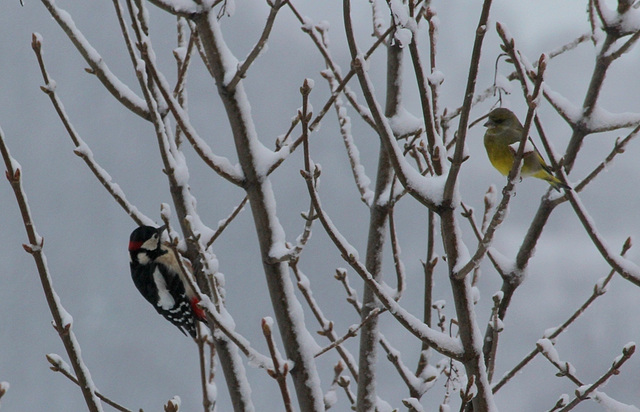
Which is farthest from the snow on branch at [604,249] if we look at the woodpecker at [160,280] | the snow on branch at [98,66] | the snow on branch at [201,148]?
the woodpecker at [160,280]

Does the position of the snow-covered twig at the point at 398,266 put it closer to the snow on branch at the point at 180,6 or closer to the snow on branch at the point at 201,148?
the snow on branch at the point at 201,148

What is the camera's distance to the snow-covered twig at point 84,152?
2.72m

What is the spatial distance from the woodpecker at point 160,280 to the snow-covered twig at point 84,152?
4.93 feet

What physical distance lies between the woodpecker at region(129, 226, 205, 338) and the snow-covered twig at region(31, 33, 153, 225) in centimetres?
150

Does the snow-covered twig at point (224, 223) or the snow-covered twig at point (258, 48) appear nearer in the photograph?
the snow-covered twig at point (258, 48)

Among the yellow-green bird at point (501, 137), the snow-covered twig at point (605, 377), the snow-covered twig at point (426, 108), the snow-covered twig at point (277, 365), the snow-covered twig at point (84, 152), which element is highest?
the yellow-green bird at point (501, 137)

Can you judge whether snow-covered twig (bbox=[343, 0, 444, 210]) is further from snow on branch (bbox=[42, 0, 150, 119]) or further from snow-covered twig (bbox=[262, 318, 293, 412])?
snow on branch (bbox=[42, 0, 150, 119])

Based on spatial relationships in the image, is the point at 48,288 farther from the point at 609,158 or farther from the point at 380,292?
the point at 609,158

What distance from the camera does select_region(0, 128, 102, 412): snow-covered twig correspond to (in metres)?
1.93

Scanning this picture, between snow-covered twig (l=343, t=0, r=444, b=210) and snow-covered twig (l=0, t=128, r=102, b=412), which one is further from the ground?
snow-covered twig (l=343, t=0, r=444, b=210)

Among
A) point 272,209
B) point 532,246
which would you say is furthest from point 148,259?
point 532,246

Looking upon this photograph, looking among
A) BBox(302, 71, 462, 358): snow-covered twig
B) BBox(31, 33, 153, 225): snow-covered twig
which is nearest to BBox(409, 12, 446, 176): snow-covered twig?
BBox(302, 71, 462, 358): snow-covered twig

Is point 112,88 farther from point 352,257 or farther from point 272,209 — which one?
point 352,257

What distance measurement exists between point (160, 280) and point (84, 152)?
224cm
